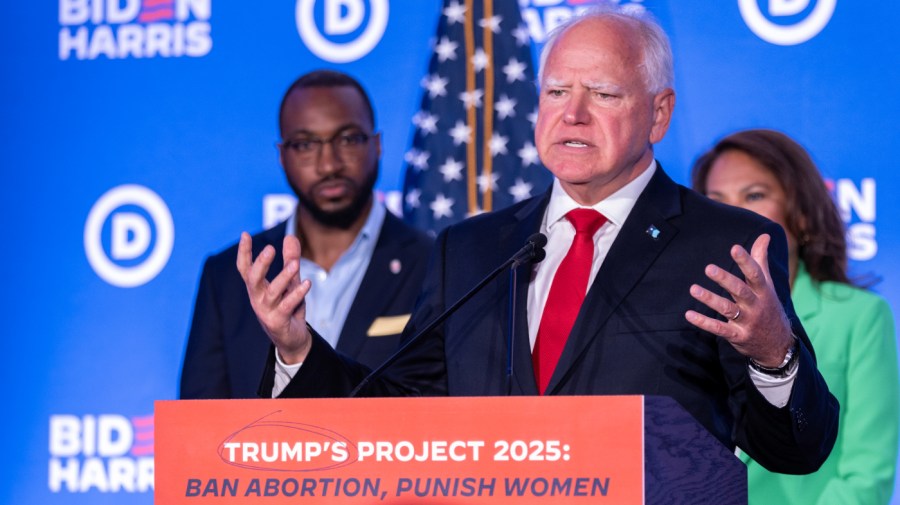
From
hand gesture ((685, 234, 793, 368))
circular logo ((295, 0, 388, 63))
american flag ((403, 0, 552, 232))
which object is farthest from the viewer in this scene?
circular logo ((295, 0, 388, 63))

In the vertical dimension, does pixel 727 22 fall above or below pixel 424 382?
above

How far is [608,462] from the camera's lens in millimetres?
1506

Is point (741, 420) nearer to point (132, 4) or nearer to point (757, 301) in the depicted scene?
point (757, 301)

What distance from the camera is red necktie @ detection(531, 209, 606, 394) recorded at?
7.14 feet

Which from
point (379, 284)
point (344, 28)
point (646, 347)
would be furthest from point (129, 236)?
point (646, 347)

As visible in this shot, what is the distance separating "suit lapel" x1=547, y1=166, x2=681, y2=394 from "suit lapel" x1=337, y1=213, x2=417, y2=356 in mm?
1485

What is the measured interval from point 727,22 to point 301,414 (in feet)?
8.91

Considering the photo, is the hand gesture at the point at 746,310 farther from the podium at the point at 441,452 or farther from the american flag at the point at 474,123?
the american flag at the point at 474,123

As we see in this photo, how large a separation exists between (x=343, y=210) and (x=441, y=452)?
231 cm

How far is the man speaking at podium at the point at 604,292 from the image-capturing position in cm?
194

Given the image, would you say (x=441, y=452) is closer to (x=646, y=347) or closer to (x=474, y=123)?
(x=646, y=347)

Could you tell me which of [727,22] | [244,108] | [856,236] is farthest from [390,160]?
[856,236]

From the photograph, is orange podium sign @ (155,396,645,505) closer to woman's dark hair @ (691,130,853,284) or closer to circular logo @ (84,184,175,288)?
woman's dark hair @ (691,130,853,284)

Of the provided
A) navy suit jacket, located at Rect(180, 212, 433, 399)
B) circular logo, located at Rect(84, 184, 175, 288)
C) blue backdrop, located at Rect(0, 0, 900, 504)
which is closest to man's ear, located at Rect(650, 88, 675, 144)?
navy suit jacket, located at Rect(180, 212, 433, 399)
